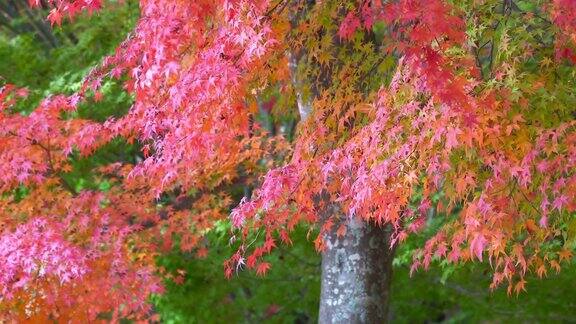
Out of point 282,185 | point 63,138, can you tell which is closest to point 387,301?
point 282,185

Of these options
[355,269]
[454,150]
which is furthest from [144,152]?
[454,150]

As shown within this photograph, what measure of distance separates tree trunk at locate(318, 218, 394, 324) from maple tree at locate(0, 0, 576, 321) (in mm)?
64

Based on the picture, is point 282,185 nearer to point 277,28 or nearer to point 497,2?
point 277,28

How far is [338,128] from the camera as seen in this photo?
5086 millimetres

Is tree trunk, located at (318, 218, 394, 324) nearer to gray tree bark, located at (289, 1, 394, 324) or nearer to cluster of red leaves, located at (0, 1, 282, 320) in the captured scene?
gray tree bark, located at (289, 1, 394, 324)

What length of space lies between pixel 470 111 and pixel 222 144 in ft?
6.31

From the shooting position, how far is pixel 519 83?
4.15 metres

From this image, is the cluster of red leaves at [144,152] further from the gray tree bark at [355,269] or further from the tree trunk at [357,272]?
the tree trunk at [357,272]

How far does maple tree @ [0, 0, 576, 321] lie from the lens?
4062 millimetres

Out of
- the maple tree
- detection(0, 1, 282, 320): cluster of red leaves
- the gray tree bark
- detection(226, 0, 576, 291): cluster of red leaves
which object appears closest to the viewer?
detection(226, 0, 576, 291): cluster of red leaves

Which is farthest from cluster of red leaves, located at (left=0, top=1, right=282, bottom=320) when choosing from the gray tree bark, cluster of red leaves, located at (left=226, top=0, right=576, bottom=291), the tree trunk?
the tree trunk

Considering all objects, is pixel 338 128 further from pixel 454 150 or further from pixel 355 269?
pixel 355 269

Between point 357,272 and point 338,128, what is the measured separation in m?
1.11

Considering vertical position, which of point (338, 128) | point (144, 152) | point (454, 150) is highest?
point (144, 152)
